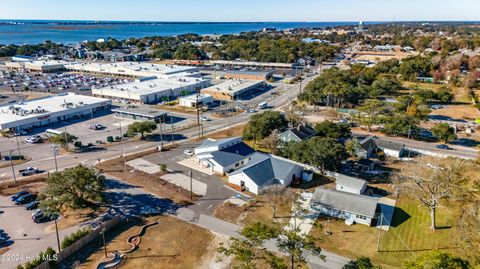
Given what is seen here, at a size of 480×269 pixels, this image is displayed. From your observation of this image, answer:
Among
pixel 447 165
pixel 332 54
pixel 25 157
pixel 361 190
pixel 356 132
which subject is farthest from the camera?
pixel 332 54

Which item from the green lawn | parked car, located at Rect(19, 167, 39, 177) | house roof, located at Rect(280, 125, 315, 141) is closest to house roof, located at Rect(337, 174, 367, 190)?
the green lawn

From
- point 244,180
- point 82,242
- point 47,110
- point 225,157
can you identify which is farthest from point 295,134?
point 47,110

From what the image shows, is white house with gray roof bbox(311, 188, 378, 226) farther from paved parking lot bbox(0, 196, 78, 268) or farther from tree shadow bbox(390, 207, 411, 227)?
paved parking lot bbox(0, 196, 78, 268)

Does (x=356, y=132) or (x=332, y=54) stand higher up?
(x=332, y=54)

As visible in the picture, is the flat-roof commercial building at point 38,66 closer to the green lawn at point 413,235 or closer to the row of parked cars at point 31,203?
the row of parked cars at point 31,203

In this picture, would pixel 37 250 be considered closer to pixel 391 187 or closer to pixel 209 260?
pixel 209 260

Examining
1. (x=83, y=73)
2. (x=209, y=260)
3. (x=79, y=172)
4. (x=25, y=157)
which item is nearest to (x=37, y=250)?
(x=79, y=172)
